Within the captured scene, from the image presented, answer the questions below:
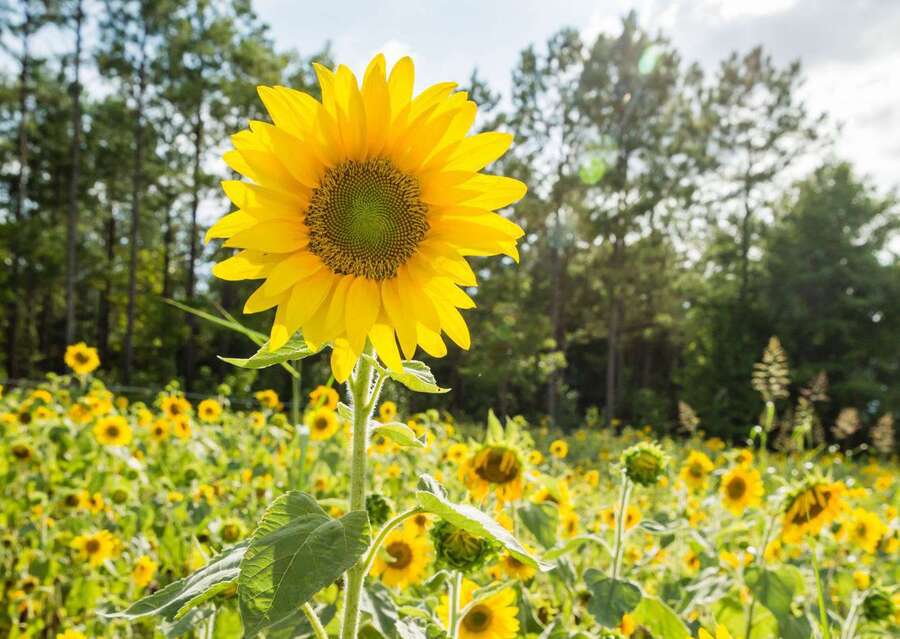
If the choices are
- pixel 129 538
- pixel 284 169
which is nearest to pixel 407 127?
pixel 284 169

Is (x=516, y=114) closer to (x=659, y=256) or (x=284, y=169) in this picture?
(x=659, y=256)

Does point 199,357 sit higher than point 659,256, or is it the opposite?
point 659,256

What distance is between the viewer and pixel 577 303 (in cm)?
2511

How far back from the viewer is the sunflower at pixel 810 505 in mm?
2135

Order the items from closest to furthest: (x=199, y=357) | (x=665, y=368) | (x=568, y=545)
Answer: (x=568, y=545) → (x=199, y=357) → (x=665, y=368)

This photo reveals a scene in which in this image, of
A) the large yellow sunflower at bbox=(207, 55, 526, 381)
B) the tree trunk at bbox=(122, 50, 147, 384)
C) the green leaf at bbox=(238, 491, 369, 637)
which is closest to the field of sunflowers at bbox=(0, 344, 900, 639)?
the green leaf at bbox=(238, 491, 369, 637)

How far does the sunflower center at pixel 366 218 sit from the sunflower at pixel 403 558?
4.10 feet

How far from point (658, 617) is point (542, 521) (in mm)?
434

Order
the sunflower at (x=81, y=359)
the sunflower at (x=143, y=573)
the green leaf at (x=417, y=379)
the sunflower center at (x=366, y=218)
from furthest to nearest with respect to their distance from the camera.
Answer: the sunflower at (x=81, y=359)
the sunflower at (x=143, y=573)
the sunflower center at (x=366, y=218)
the green leaf at (x=417, y=379)

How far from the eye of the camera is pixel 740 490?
9.18 feet

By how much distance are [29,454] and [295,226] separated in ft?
10.3

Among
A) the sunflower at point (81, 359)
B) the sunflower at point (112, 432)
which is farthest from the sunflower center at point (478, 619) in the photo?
the sunflower at point (81, 359)

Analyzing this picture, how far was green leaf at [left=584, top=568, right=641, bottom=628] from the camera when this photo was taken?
5.08 feet

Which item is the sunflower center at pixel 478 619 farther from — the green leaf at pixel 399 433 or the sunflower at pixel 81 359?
the sunflower at pixel 81 359
